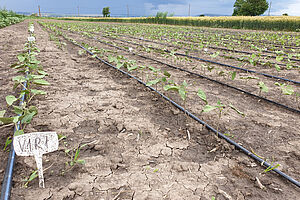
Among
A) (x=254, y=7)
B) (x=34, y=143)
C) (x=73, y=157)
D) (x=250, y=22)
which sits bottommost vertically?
(x=73, y=157)

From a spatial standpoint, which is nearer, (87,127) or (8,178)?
(8,178)

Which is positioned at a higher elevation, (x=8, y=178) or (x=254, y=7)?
(x=254, y=7)

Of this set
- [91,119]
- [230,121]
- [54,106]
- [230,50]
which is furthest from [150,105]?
[230,50]

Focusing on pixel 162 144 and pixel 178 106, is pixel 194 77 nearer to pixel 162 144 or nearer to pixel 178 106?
pixel 178 106

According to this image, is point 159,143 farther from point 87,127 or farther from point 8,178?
point 8,178

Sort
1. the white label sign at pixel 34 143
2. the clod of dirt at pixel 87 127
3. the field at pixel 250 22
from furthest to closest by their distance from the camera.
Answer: the field at pixel 250 22, the clod of dirt at pixel 87 127, the white label sign at pixel 34 143

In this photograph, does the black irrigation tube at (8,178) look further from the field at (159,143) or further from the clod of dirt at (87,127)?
the clod of dirt at (87,127)

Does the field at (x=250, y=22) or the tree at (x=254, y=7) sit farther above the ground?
the tree at (x=254, y=7)

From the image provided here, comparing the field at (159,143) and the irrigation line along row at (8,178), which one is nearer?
the irrigation line along row at (8,178)

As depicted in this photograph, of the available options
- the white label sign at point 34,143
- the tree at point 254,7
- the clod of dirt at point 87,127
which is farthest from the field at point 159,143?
the tree at point 254,7

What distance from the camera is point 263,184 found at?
137 centimetres

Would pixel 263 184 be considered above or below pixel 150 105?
below

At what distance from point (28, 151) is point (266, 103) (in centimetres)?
273

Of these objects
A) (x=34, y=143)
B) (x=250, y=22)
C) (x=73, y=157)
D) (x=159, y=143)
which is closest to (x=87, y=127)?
(x=73, y=157)
